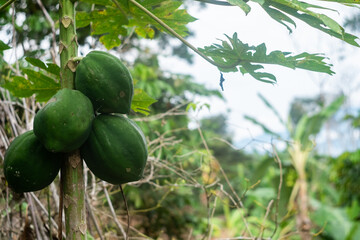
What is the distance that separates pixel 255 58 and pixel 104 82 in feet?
1.21

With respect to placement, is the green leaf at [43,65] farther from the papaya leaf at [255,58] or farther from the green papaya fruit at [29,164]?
the papaya leaf at [255,58]

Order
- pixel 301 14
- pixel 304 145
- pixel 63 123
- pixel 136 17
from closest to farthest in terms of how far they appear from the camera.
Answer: pixel 63 123 → pixel 301 14 → pixel 136 17 → pixel 304 145

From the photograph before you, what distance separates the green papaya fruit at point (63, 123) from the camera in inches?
28.0

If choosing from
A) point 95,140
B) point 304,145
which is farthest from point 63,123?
point 304,145

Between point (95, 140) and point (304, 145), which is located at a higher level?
point (95, 140)

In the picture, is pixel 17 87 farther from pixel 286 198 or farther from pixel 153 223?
pixel 286 198

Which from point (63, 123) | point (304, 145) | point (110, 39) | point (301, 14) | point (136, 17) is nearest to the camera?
point (63, 123)

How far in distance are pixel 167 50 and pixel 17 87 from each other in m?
4.05

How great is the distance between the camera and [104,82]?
80cm

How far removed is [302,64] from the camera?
2.79ft

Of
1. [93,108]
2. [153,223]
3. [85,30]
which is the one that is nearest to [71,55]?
[93,108]

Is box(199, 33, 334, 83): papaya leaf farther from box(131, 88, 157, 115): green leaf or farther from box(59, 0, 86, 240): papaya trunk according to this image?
box(59, 0, 86, 240): papaya trunk

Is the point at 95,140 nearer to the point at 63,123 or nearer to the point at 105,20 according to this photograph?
the point at 63,123

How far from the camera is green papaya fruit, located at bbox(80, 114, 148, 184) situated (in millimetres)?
779
